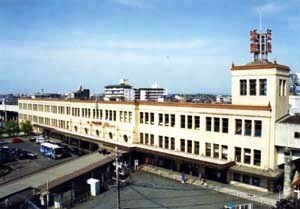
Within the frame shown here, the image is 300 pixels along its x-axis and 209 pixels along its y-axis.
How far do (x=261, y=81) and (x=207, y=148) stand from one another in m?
11.2

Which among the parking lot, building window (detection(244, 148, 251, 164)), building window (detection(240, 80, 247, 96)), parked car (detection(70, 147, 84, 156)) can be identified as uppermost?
building window (detection(240, 80, 247, 96))

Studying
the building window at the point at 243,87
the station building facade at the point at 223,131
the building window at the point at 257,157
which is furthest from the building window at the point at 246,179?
the building window at the point at 243,87

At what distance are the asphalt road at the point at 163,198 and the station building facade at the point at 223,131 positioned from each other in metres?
4.05

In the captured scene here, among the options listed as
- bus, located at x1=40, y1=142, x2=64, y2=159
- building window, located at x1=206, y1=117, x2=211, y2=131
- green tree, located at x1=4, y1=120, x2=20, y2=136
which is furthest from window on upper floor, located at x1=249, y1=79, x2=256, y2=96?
green tree, located at x1=4, y1=120, x2=20, y2=136

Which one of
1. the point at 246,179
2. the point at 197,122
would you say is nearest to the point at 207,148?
the point at 197,122

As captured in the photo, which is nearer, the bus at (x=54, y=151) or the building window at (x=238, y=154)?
the building window at (x=238, y=154)

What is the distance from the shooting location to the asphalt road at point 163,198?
38156 mm

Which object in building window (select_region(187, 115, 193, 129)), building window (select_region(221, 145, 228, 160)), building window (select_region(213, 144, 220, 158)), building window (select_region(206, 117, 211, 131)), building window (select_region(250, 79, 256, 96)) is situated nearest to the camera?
building window (select_region(250, 79, 256, 96))

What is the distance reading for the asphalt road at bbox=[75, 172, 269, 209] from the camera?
125 feet

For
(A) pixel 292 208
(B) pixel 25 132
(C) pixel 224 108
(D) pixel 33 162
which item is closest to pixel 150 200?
(C) pixel 224 108

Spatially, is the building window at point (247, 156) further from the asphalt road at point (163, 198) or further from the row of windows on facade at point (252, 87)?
the row of windows on facade at point (252, 87)

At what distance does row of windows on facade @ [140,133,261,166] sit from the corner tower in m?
5.55

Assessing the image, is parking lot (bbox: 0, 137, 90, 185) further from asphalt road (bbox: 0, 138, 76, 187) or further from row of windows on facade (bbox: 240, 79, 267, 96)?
row of windows on facade (bbox: 240, 79, 267, 96)

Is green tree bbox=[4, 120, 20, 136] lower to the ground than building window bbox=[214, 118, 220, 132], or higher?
lower
